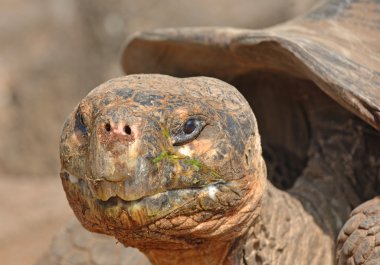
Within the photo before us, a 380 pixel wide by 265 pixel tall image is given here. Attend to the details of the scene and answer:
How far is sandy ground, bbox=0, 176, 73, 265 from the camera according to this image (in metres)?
4.28

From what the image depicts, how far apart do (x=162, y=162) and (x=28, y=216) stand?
3444 millimetres

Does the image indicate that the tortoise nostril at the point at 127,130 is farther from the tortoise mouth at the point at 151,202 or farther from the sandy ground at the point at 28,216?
the sandy ground at the point at 28,216

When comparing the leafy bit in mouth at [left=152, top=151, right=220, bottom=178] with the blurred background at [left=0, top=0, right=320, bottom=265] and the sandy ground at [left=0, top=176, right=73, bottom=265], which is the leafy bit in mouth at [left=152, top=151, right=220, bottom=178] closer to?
the sandy ground at [left=0, top=176, right=73, bottom=265]

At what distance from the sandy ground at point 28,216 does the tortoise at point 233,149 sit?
41.8 inches

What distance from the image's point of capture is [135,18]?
652cm

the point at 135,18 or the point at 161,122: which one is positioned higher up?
the point at 161,122

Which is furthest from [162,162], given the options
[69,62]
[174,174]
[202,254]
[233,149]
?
[69,62]

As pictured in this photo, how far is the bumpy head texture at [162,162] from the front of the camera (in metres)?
1.92

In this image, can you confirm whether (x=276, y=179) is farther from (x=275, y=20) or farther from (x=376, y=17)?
(x=275, y=20)

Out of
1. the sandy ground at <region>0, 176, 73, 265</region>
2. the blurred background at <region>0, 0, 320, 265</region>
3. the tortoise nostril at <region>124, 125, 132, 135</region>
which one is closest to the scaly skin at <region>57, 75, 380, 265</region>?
the tortoise nostril at <region>124, 125, 132, 135</region>

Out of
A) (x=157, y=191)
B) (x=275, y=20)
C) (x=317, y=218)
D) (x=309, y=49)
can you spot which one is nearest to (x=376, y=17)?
(x=309, y=49)

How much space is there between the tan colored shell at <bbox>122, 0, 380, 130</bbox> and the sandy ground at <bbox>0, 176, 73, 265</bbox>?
125 centimetres

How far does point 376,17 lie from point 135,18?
147 inches

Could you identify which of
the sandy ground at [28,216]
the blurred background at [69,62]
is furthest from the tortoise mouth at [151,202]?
the blurred background at [69,62]
